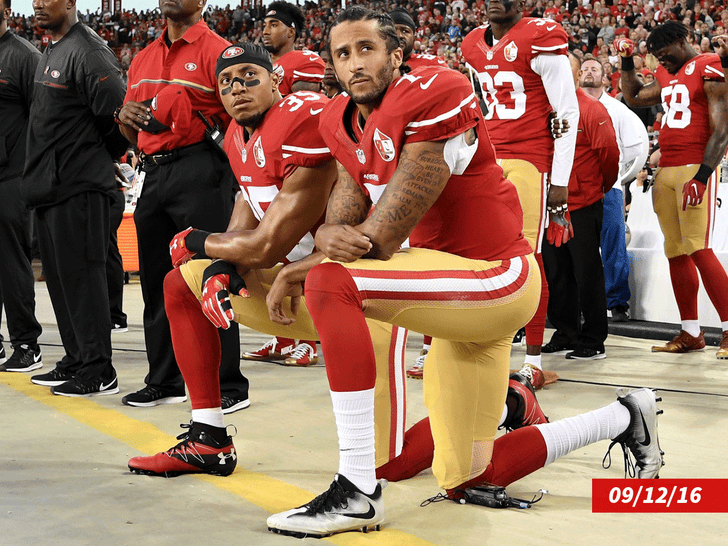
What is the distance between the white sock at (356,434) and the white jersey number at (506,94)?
2510 mm

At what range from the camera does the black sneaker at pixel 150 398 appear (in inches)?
153

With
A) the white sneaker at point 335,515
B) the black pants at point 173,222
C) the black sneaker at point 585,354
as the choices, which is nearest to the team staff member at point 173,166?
the black pants at point 173,222

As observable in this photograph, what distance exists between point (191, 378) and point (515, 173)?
6.95 feet

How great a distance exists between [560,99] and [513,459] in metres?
2.29

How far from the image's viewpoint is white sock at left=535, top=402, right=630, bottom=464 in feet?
8.62

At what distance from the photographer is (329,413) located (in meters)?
3.75

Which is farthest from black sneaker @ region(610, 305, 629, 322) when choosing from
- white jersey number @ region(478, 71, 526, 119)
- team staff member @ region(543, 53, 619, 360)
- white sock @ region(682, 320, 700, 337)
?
white jersey number @ region(478, 71, 526, 119)

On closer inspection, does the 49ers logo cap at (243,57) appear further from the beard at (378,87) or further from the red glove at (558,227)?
the red glove at (558,227)

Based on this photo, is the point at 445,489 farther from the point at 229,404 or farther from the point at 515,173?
the point at 515,173

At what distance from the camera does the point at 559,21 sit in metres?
15.7

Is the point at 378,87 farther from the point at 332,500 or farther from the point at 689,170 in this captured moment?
the point at 689,170

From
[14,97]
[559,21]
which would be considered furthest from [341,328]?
[559,21]

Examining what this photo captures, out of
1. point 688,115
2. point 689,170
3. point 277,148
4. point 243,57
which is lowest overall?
point 689,170

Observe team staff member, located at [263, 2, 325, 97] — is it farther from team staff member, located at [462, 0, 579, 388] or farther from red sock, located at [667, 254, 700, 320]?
red sock, located at [667, 254, 700, 320]
